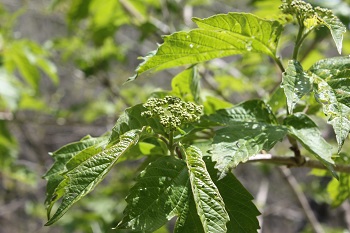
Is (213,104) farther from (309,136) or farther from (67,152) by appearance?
(67,152)

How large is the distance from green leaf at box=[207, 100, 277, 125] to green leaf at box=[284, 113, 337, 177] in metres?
0.07

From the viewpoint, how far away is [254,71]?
12.3 feet

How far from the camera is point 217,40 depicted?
121cm

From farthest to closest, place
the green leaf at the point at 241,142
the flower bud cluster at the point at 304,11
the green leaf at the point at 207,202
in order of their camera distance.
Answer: the flower bud cluster at the point at 304,11 < the green leaf at the point at 241,142 < the green leaf at the point at 207,202

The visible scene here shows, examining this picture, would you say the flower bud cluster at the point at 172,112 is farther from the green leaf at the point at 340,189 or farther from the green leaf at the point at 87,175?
the green leaf at the point at 340,189

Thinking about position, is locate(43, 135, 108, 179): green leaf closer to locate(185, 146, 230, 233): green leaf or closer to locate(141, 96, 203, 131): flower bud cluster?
locate(141, 96, 203, 131): flower bud cluster

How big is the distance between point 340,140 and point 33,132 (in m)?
7.32

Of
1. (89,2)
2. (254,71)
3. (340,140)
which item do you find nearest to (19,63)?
(89,2)

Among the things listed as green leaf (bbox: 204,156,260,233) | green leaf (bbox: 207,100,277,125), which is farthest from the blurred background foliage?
green leaf (bbox: 204,156,260,233)

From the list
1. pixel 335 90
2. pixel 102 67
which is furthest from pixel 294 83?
pixel 102 67

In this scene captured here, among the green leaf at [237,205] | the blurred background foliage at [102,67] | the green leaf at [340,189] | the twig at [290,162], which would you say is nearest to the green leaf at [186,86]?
the twig at [290,162]

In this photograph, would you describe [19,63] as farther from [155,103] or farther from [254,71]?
[155,103]

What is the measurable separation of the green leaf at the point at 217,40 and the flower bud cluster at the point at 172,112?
0.35ft

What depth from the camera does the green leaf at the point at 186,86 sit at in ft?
4.58
